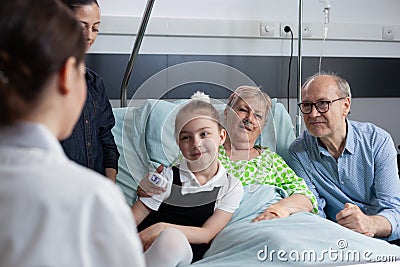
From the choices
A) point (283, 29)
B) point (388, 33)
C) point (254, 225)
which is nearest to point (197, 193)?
point (254, 225)

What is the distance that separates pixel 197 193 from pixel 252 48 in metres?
1.30

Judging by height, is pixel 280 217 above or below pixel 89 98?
below

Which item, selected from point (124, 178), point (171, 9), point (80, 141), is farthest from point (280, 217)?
point (171, 9)

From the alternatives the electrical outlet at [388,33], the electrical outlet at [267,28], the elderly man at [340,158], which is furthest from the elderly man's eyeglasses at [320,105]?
the electrical outlet at [388,33]

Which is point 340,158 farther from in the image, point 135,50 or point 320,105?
point 135,50

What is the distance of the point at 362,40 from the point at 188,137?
1622 mm

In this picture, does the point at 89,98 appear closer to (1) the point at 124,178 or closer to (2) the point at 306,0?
(1) the point at 124,178

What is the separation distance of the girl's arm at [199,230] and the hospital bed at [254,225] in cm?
3

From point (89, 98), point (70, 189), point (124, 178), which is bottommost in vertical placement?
point (124, 178)

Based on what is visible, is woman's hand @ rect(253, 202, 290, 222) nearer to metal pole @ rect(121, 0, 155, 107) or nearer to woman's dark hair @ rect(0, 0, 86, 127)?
metal pole @ rect(121, 0, 155, 107)

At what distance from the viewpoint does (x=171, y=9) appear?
10.3ft

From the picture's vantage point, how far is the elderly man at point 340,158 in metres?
2.47

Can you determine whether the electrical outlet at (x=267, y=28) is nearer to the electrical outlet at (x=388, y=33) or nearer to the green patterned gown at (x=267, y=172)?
the electrical outlet at (x=388, y=33)

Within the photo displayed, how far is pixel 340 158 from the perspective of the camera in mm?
2514
